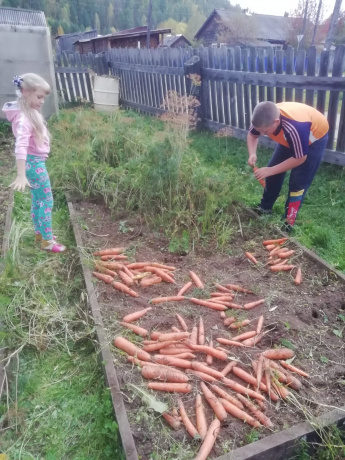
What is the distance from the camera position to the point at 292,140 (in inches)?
158

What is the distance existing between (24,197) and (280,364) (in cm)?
441

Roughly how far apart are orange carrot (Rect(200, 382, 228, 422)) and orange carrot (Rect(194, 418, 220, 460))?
0.16 feet

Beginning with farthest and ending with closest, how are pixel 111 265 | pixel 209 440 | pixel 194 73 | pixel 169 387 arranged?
pixel 194 73 < pixel 111 265 < pixel 169 387 < pixel 209 440

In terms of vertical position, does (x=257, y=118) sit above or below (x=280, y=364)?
above

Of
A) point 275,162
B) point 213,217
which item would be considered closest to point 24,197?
point 213,217

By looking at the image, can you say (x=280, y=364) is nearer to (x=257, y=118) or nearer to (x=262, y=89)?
(x=257, y=118)

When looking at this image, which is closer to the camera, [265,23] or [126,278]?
[126,278]

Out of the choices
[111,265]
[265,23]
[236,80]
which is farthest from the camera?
[265,23]

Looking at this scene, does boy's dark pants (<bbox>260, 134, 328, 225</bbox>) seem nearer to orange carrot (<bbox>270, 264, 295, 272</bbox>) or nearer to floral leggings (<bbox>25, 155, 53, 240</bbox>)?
orange carrot (<bbox>270, 264, 295, 272</bbox>)

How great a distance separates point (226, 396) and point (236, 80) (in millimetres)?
6842

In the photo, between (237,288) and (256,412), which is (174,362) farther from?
(237,288)

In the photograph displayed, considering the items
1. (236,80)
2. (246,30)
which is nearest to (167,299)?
(236,80)

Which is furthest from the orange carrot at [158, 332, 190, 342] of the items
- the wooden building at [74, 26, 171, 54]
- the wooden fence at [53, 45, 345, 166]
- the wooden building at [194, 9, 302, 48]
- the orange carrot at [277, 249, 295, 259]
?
the wooden building at [194, 9, 302, 48]

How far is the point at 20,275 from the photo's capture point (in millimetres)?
3500
